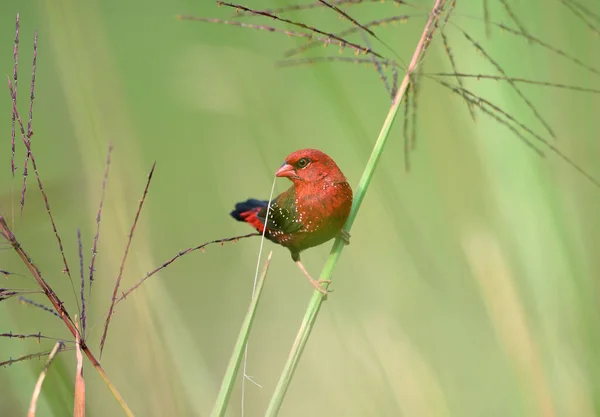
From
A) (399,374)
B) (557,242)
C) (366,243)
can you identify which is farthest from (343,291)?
(557,242)

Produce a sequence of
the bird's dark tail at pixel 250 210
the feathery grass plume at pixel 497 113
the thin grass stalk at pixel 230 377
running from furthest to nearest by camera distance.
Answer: the bird's dark tail at pixel 250 210, the feathery grass plume at pixel 497 113, the thin grass stalk at pixel 230 377

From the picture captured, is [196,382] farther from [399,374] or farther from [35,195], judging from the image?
[35,195]

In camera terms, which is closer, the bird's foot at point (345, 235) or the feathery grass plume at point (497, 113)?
the feathery grass plume at point (497, 113)

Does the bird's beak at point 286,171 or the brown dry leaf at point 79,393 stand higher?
the bird's beak at point 286,171

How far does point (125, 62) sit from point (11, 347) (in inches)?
110

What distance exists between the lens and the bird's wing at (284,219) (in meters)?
2.35

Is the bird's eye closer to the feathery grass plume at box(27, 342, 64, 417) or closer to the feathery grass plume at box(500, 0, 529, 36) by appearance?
the feathery grass plume at box(500, 0, 529, 36)

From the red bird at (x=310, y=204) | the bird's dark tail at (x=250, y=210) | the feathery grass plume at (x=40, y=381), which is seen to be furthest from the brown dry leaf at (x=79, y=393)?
the bird's dark tail at (x=250, y=210)

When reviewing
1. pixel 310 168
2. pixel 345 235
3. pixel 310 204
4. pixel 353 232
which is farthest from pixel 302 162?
pixel 353 232

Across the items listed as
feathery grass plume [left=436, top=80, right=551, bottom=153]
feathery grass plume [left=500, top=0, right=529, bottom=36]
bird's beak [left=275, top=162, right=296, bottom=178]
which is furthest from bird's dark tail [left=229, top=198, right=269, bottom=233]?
feathery grass plume [left=500, top=0, right=529, bottom=36]

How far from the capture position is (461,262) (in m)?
2.89

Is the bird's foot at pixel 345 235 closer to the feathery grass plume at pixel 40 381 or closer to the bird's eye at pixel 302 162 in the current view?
the bird's eye at pixel 302 162

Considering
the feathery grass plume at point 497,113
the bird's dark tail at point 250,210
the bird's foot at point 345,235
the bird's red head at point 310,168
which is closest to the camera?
the feathery grass plume at point 497,113

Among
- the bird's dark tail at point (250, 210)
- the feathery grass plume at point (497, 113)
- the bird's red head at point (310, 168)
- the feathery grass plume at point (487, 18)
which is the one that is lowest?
the bird's dark tail at point (250, 210)
